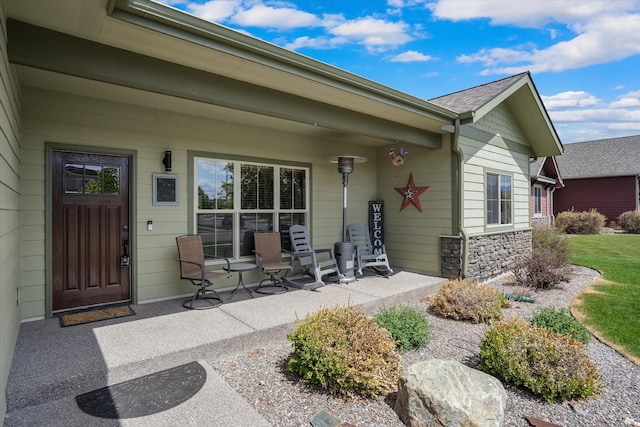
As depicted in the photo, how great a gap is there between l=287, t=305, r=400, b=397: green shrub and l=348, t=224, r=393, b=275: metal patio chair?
10.4 feet

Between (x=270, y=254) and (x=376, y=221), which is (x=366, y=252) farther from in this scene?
(x=270, y=254)

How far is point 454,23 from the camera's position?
8.48 m

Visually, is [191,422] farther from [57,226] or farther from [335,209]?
[335,209]

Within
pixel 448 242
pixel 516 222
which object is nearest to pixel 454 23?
pixel 516 222

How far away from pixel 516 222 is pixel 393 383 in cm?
681

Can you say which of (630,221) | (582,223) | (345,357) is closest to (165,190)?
(345,357)

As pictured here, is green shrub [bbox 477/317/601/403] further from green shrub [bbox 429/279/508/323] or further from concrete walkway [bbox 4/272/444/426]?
concrete walkway [bbox 4/272/444/426]

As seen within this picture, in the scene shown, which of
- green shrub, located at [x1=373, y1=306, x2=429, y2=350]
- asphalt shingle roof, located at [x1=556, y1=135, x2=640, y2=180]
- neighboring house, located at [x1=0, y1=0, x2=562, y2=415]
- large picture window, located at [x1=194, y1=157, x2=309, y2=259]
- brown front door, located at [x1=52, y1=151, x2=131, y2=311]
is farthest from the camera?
asphalt shingle roof, located at [x1=556, y1=135, x2=640, y2=180]

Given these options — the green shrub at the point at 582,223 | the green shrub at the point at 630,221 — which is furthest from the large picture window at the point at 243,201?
the green shrub at the point at 630,221

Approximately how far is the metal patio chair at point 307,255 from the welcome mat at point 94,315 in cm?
241

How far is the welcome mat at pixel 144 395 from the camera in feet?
7.68

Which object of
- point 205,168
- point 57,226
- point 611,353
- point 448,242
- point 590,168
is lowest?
point 611,353

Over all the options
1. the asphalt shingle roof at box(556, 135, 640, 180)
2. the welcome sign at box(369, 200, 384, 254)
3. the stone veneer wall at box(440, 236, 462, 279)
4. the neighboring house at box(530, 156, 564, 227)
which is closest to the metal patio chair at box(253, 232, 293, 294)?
the welcome sign at box(369, 200, 384, 254)

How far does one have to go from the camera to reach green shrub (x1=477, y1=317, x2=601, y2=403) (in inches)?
102
